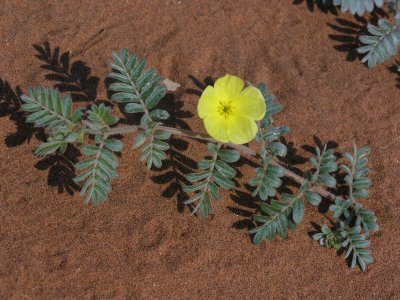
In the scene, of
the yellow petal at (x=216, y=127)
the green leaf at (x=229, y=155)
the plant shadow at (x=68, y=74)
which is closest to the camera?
the yellow petal at (x=216, y=127)

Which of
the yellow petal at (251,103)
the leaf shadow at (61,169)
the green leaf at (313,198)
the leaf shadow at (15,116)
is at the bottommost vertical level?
the leaf shadow at (61,169)

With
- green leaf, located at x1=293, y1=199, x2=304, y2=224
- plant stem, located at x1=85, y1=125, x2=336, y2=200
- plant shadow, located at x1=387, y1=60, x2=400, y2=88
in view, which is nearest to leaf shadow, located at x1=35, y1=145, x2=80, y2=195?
plant stem, located at x1=85, y1=125, x2=336, y2=200

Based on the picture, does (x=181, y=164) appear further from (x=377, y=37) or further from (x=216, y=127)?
(x=377, y=37)

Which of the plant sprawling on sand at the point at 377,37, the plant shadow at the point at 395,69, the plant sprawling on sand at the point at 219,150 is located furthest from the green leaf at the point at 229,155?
the plant shadow at the point at 395,69

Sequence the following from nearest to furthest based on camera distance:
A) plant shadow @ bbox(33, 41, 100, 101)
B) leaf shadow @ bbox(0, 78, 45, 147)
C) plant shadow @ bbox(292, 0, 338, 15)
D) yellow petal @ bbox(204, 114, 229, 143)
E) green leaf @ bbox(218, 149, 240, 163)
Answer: yellow petal @ bbox(204, 114, 229, 143) → green leaf @ bbox(218, 149, 240, 163) → leaf shadow @ bbox(0, 78, 45, 147) → plant shadow @ bbox(33, 41, 100, 101) → plant shadow @ bbox(292, 0, 338, 15)

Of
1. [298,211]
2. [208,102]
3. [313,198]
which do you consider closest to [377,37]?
[313,198]

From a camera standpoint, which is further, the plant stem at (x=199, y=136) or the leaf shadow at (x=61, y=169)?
the leaf shadow at (x=61, y=169)

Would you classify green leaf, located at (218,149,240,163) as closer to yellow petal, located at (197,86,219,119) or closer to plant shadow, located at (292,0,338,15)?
yellow petal, located at (197,86,219,119)

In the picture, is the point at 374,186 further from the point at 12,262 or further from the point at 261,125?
the point at 12,262

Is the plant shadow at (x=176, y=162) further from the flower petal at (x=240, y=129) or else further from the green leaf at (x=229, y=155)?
the flower petal at (x=240, y=129)

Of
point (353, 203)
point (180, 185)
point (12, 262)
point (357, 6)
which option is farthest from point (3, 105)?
→ point (357, 6)
